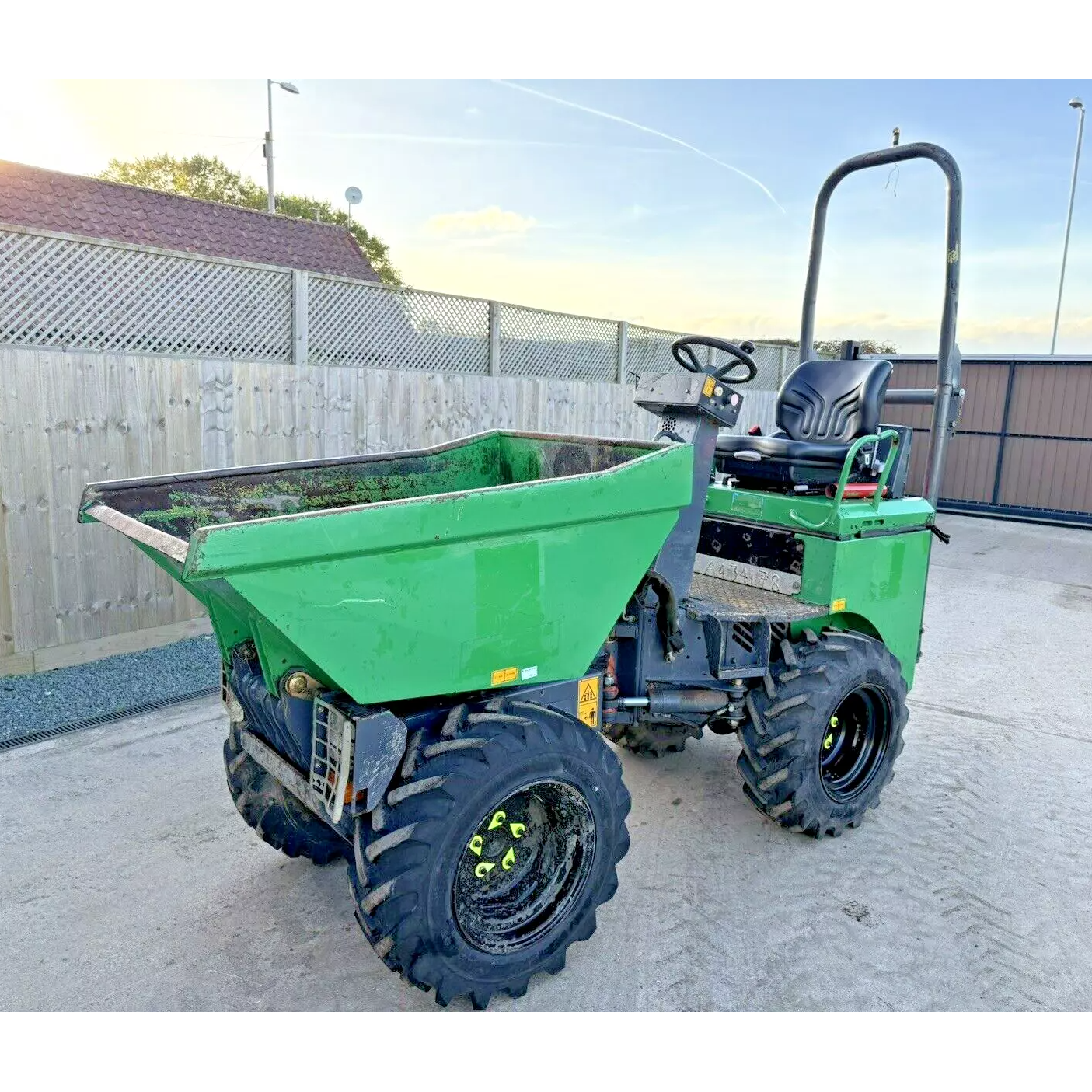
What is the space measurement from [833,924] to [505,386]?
6.06 meters

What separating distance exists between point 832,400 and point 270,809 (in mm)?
3371

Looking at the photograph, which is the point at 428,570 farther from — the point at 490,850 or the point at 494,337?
the point at 494,337

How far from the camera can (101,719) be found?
470 centimetres

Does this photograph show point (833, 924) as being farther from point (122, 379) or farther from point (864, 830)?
point (122, 379)

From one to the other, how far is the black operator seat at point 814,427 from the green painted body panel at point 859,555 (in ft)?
0.45

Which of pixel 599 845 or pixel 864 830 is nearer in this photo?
pixel 599 845

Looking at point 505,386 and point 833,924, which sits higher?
point 505,386

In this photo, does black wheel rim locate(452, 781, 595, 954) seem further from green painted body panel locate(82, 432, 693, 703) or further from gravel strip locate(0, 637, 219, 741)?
gravel strip locate(0, 637, 219, 741)

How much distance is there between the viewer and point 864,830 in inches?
147

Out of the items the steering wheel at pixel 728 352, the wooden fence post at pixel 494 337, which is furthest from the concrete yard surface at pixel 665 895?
the wooden fence post at pixel 494 337

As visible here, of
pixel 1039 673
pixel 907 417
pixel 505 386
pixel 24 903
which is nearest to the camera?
pixel 24 903

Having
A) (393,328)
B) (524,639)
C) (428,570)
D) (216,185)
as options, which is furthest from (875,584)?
(216,185)

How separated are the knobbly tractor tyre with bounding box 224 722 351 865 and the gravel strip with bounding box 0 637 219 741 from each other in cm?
198
